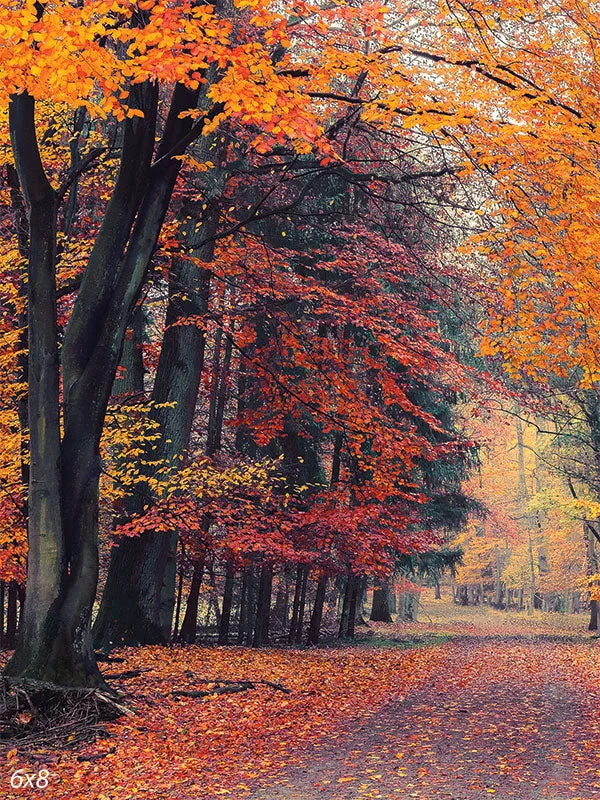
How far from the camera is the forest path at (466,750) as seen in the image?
5.36 m

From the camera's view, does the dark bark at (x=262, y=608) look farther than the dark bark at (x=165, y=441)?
Yes

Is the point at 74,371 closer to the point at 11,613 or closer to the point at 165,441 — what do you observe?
the point at 165,441

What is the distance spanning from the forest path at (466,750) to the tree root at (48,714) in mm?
2062

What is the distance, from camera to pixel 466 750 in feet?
21.7

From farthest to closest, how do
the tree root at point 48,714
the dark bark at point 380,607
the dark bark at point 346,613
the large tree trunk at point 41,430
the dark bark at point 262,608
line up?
the dark bark at point 380,607 < the dark bark at point 346,613 < the dark bark at point 262,608 < the large tree trunk at point 41,430 < the tree root at point 48,714

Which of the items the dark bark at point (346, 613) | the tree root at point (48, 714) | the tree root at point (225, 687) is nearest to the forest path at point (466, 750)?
the tree root at point (225, 687)

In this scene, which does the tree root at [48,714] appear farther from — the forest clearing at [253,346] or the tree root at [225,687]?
the tree root at [225,687]

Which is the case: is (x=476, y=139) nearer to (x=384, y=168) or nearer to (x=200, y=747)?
(x=384, y=168)

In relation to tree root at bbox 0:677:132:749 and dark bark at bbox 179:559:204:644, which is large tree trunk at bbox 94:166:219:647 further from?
tree root at bbox 0:677:132:749

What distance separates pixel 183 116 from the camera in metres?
7.76

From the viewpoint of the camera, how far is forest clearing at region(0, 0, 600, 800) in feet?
20.9

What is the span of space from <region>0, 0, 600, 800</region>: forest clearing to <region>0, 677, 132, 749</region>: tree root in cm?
2

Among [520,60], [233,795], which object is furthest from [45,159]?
[233,795]

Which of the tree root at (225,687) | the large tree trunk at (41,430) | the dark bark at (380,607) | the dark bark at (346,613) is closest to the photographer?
the large tree trunk at (41,430)
